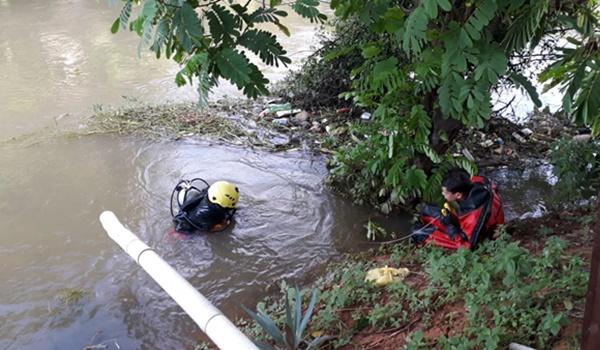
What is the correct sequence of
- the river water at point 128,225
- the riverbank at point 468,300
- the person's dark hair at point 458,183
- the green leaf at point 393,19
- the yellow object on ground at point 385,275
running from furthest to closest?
the person's dark hair at point 458,183
the river water at point 128,225
the yellow object on ground at point 385,275
the green leaf at point 393,19
the riverbank at point 468,300

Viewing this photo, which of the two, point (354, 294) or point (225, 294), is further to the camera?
point (225, 294)

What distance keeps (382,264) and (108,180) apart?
297cm

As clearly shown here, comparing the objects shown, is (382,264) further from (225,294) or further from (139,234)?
(139,234)

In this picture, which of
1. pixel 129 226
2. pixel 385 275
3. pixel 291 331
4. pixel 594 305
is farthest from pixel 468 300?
pixel 129 226

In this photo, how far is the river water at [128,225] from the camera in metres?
3.54

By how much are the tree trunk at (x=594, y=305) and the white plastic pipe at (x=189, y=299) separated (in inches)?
52.1

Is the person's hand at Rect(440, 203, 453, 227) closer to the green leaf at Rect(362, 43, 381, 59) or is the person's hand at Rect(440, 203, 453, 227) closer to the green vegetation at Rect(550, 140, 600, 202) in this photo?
the green vegetation at Rect(550, 140, 600, 202)

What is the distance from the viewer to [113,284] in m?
3.86

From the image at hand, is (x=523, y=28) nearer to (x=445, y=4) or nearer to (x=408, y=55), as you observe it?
(x=445, y=4)

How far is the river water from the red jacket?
82 cm

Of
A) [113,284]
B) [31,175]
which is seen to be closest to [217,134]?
[31,175]

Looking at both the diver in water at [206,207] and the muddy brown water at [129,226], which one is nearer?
the muddy brown water at [129,226]

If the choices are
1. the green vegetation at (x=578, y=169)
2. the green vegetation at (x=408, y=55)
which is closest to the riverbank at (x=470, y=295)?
the green vegetation at (x=578, y=169)

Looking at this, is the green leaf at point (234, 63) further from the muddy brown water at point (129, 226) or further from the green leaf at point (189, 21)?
the muddy brown water at point (129, 226)
